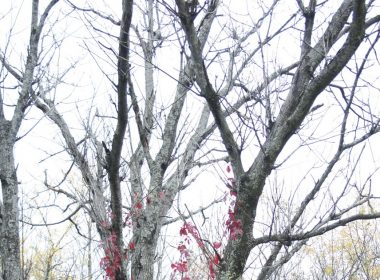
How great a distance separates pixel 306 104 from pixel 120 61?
1.10 m

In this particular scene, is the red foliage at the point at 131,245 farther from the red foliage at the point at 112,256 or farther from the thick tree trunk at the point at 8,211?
the thick tree trunk at the point at 8,211

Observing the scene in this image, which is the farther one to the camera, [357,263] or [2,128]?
[357,263]

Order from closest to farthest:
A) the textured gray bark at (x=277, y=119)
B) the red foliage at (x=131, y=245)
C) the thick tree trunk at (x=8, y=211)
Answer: the textured gray bark at (x=277, y=119) < the red foliage at (x=131, y=245) < the thick tree trunk at (x=8, y=211)

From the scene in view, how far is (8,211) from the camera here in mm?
5887

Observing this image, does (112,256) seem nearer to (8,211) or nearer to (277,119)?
(277,119)

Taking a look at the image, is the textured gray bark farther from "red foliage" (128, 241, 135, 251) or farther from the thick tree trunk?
the thick tree trunk

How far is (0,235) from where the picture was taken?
19.3ft

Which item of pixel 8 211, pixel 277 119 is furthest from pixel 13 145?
pixel 277 119

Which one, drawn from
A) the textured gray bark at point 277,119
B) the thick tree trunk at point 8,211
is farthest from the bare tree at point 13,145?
the textured gray bark at point 277,119

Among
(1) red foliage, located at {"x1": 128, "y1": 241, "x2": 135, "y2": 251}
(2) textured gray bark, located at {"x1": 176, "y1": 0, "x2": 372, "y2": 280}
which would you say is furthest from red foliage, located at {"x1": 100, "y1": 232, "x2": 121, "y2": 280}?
(1) red foliage, located at {"x1": 128, "y1": 241, "x2": 135, "y2": 251}

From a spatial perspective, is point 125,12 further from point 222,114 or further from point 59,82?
point 59,82

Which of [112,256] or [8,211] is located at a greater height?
[8,211]

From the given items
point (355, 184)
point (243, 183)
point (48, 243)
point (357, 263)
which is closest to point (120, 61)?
point (243, 183)

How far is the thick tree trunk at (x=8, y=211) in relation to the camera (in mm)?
5680
